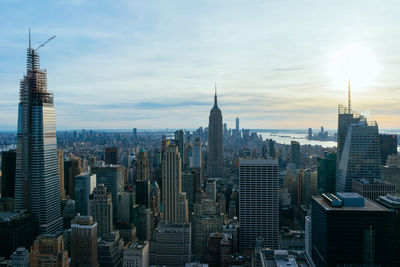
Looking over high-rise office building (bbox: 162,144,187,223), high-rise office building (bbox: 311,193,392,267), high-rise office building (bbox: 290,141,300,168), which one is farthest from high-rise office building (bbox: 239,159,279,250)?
high-rise office building (bbox: 290,141,300,168)

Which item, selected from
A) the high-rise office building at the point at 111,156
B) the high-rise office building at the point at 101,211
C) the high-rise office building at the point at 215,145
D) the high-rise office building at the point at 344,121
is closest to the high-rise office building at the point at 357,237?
the high-rise office building at the point at 344,121

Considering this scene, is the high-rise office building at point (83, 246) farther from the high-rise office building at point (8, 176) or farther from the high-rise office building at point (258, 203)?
the high-rise office building at point (8, 176)

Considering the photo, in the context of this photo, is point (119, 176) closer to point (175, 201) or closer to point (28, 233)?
point (175, 201)

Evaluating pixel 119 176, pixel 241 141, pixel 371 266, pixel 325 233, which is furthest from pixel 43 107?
→ pixel 241 141

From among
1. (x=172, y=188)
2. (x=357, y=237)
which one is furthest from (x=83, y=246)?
(x=357, y=237)

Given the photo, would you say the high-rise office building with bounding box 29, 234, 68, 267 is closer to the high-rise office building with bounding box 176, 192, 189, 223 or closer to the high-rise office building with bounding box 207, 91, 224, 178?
the high-rise office building with bounding box 176, 192, 189, 223

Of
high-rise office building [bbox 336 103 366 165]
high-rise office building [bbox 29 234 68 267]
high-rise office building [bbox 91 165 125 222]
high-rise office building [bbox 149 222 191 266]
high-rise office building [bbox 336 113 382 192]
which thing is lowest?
high-rise office building [bbox 149 222 191 266]

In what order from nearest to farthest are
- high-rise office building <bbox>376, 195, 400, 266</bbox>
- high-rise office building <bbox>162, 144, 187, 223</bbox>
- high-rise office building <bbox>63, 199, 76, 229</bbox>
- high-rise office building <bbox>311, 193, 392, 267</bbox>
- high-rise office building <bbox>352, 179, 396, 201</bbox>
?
high-rise office building <bbox>311, 193, 392, 267</bbox> → high-rise office building <bbox>376, 195, 400, 266</bbox> → high-rise office building <bbox>352, 179, 396, 201</bbox> → high-rise office building <bbox>63, 199, 76, 229</bbox> → high-rise office building <bbox>162, 144, 187, 223</bbox>
